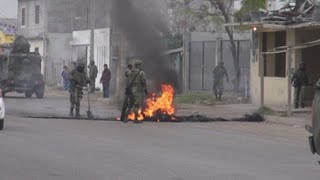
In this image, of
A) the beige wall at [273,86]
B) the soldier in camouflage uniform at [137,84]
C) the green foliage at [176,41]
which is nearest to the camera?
the soldier in camouflage uniform at [137,84]

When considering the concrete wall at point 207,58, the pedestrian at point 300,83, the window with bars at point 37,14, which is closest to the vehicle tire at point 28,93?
the concrete wall at point 207,58

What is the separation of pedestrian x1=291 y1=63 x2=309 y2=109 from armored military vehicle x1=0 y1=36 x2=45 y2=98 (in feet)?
43.6

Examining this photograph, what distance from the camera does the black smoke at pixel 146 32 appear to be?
67.2 feet

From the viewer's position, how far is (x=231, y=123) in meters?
19.7

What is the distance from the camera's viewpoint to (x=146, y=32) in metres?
20.6

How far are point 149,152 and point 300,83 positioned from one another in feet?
39.0

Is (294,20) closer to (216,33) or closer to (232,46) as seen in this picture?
(232,46)

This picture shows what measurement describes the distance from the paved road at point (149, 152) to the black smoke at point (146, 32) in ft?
10.2

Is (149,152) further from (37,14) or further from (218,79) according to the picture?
(37,14)

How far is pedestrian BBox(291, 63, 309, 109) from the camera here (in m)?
22.9

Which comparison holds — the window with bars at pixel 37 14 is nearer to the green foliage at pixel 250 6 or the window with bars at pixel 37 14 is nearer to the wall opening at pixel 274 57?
the green foliage at pixel 250 6

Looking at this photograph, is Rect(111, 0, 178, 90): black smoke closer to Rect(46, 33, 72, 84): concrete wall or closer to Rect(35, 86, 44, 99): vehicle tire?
Rect(35, 86, 44, 99): vehicle tire

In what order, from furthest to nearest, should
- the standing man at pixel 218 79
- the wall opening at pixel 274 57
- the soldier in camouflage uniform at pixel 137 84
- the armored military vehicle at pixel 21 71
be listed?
the armored military vehicle at pixel 21 71
the standing man at pixel 218 79
the wall opening at pixel 274 57
the soldier in camouflage uniform at pixel 137 84

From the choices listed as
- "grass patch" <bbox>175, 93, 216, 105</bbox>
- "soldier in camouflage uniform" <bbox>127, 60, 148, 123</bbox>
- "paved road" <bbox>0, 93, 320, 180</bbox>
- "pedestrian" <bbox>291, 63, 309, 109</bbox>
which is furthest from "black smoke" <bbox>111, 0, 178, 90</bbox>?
"grass patch" <bbox>175, 93, 216, 105</bbox>
